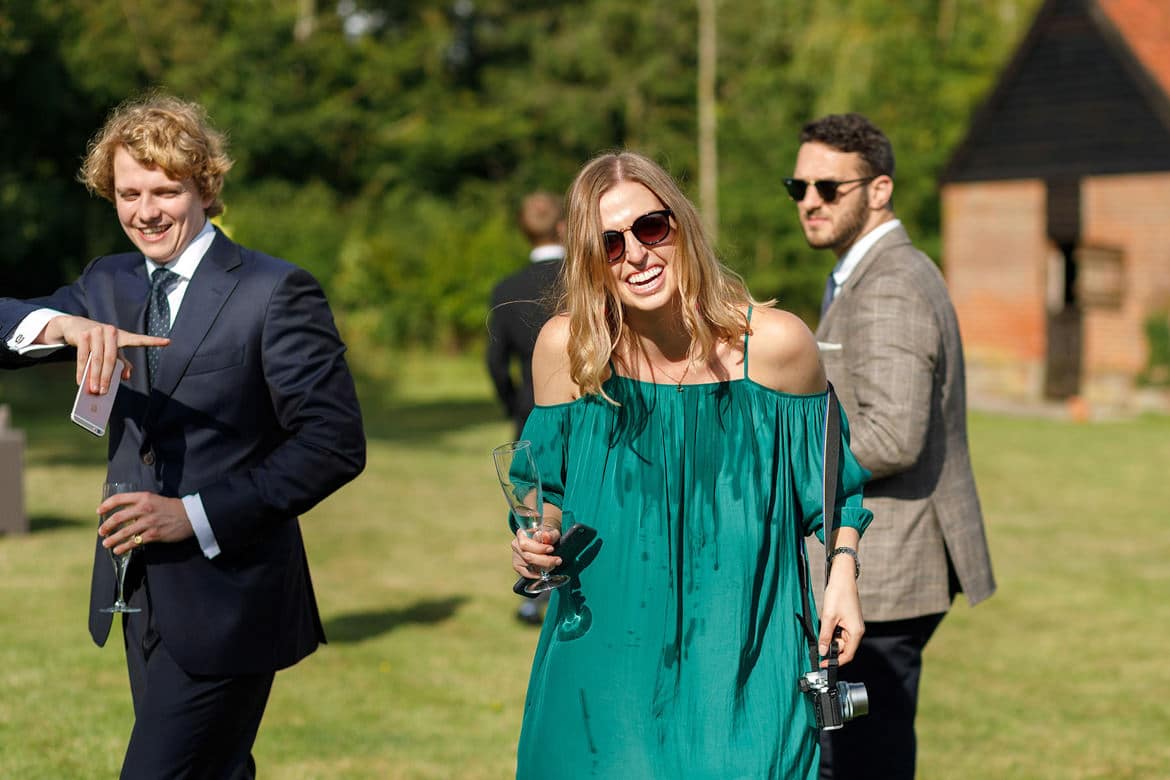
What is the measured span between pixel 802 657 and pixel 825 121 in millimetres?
2325

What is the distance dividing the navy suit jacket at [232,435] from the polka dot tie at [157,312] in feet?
0.07

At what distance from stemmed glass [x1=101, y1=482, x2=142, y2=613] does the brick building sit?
A: 25.9 m

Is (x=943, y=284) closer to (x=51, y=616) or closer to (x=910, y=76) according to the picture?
(x=51, y=616)

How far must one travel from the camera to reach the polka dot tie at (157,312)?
3521 millimetres

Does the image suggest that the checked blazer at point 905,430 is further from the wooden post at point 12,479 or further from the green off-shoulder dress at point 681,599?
the wooden post at point 12,479

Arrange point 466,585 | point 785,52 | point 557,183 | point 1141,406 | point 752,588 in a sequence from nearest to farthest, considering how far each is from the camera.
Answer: point 752,588
point 466,585
point 1141,406
point 785,52
point 557,183

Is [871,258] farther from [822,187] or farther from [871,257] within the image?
[822,187]

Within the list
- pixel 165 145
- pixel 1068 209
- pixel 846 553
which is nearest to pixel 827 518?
pixel 846 553

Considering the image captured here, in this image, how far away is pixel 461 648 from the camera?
28.9 ft

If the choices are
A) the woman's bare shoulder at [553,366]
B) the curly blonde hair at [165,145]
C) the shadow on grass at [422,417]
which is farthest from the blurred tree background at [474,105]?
the woman's bare shoulder at [553,366]

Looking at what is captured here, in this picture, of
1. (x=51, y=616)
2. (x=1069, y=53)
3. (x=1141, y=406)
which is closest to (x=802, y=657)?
(x=51, y=616)

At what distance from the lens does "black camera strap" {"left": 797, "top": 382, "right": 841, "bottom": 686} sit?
10.6 feet

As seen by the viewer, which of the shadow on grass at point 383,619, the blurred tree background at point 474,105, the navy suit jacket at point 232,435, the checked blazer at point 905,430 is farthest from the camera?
the blurred tree background at point 474,105

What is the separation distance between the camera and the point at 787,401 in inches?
131
